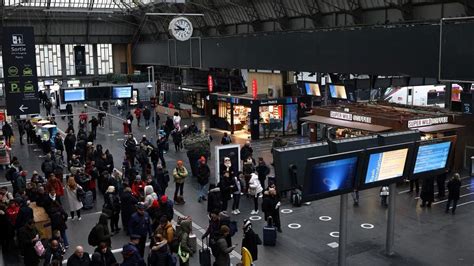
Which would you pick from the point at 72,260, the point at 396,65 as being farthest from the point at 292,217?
the point at 396,65

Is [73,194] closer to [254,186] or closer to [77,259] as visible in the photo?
[254,186]

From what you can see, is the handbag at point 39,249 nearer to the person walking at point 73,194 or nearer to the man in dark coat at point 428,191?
the person walking at point 73,194

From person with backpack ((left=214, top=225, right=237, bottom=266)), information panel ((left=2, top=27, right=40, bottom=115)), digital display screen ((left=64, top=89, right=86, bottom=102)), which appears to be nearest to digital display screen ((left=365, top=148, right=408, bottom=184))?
person with backpack ((left=214, top=225, right=237, bottom=266))

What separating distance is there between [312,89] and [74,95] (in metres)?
14.7

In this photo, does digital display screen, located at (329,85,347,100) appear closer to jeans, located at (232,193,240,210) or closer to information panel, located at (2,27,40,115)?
jeans, located at (232,193,240,210)

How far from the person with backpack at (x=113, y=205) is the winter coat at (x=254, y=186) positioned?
412 centimetres

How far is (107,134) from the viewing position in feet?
103

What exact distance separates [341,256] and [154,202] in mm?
4568

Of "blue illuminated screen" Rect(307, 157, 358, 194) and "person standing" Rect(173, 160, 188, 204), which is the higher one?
"blue illuminated screen" Rect(307, 157, 358, 194)

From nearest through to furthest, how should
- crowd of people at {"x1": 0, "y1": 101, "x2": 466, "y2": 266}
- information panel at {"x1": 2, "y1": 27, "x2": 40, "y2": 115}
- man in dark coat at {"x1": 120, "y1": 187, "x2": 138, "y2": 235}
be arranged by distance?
crowd of people at {"x1": 0, "y1": 101, "x2": 466, "y2": 266} < man in dark coat at {"x1": 120, "y1": 187, "x2": 138, "y2": 235} < information panel at {"x1": 2, "y1": 27, "x2": 40, "y2": 115}

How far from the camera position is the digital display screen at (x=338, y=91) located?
2608 centimetres

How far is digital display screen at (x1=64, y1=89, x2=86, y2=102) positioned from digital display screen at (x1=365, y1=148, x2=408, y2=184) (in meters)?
24.9

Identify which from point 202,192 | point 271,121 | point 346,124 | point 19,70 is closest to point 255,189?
point 202,192

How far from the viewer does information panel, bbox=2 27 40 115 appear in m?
14.9
